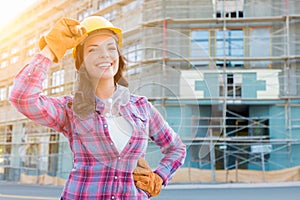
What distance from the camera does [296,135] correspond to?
390 inches

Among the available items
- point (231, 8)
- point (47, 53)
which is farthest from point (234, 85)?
point (47, 53)

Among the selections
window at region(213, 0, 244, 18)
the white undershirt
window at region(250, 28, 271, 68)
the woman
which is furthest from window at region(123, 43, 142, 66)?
window at region(213, 0, 244, 18)

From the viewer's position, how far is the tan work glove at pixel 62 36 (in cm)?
79

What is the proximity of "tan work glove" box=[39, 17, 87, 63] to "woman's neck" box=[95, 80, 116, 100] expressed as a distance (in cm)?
11

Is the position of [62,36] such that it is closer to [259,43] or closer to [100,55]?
[100,55]

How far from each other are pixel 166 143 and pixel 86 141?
232 millimetres

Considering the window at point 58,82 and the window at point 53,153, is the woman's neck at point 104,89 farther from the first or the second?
the window at point 53,153

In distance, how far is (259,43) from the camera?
10.7 m

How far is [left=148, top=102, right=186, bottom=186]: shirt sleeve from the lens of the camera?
97cm

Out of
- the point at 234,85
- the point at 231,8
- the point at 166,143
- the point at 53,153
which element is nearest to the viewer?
the point at 166,143

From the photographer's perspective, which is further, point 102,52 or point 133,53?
point 133,53

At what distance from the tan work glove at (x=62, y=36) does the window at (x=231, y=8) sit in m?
10.3

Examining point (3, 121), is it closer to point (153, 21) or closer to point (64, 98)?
point (153, 21)

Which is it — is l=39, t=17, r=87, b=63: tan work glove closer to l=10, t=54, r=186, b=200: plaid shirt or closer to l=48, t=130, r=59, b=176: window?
l=10, t=54, r=186, b=200: plaid shirt
